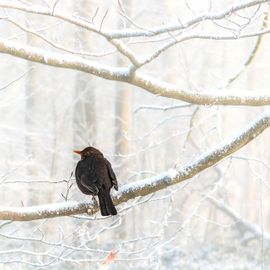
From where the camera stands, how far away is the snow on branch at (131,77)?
4658 mm

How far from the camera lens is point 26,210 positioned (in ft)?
13.9

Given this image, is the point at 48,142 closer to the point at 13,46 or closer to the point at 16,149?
the point at 16,149

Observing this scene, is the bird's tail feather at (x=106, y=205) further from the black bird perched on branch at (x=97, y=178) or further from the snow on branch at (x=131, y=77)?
the snow on branch at (x=131, y=77)

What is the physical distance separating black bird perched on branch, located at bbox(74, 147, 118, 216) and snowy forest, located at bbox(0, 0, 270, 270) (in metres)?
0.07

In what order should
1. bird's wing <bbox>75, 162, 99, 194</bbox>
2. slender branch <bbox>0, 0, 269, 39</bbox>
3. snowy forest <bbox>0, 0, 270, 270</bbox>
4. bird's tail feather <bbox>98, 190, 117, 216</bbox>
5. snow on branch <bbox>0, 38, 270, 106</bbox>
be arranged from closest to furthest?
slender branch <bbox>0, 0, 269, 39</bbox>, bird's tail feather <bbox>98, 190, 117, 216</bbox>, snowy forest <bbox>0, 0, 270, 270</bbox>, snow on branch <bbox>0, 38, 270, 106</bbox>, bird's wing <bbox>75, 162, 99, 194</bbox>

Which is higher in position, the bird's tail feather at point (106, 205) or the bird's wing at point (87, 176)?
the bird's wing at point (87, 176)

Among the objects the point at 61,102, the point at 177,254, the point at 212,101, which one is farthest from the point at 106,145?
the point at 212,101

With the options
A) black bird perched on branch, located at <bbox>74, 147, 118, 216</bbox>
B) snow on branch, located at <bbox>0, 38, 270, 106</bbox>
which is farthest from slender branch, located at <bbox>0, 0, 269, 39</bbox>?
black bird perched on branch, located at <bbox>74, 147, 118, 216</bbox>

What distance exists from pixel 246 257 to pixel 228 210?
1.31 meters

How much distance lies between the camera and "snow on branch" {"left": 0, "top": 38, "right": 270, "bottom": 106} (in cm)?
466

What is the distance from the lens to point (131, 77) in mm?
4902

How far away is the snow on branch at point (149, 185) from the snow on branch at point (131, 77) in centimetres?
59

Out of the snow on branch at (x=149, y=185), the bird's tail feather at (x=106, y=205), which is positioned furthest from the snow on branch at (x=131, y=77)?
the bird's tail feather at (x=106, y=205)

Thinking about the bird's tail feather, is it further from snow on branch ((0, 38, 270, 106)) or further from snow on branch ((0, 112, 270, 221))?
snow on branch ((0, 38, 270, 106))
